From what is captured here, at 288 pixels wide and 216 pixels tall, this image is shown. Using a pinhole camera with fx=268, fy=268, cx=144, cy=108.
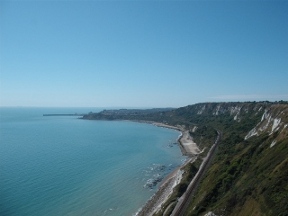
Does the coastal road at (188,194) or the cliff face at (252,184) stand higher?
the cliff face at (252,184)

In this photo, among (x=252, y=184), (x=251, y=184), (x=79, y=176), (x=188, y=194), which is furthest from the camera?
(x=79, y=176)

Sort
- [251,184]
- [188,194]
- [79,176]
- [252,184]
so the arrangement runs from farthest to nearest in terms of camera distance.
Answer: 1. [79,176]
2. [188,194]
3. [251,184]
4. [252,184]

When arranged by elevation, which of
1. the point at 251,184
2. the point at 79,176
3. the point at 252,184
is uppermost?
the point at 252,184

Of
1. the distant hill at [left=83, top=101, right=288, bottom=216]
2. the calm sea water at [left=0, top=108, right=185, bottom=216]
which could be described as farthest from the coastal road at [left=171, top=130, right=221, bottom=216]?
the calm sea water at [left=0, top=108, right=185, bottom=216]

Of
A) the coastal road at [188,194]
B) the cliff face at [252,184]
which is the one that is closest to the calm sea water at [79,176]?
the coastal road at [188,194]

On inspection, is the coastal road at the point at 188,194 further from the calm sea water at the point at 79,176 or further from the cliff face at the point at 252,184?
the calm sea water at the point at 79,176

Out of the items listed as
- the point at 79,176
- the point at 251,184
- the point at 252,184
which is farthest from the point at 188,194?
the point at 79,176

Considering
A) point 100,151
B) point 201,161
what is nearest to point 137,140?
point 100,151

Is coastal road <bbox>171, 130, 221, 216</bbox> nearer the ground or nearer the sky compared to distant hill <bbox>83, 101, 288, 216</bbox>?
nearer the ground

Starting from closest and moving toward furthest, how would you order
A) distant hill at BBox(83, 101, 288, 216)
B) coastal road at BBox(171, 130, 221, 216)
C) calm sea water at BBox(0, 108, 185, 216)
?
distant hill at BBox(83, 101, 288, 216), coastal road at BBox(171, 130, 221, 216), calm sea water at BBox(0, 108, 185, 216)

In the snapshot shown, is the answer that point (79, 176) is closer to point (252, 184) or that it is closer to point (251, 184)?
point (251, 184)

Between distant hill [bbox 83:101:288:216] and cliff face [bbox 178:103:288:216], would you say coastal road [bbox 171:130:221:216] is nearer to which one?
distant hill [bbox 83:101:288:216]

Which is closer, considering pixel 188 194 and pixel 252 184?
pixel 252 184

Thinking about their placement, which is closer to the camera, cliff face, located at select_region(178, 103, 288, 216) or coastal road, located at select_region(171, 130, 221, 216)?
cliff face, located at select_region(178, 103, 288, 216)
